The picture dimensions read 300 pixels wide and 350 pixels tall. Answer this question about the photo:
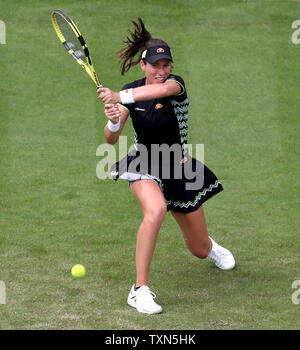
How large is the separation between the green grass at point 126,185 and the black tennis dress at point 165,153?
89 centimetres

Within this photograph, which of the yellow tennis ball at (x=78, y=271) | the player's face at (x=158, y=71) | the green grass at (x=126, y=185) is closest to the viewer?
the green grass at (x=126, y=185)

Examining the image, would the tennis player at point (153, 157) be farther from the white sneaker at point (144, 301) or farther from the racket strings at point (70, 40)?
the racket strings at point (70, 40)

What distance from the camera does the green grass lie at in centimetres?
771

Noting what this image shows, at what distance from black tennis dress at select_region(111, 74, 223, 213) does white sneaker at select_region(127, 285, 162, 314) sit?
992mm

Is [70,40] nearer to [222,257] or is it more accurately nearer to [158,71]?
[158,71]

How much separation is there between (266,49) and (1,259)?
28.5 feet

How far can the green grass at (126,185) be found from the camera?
771 centimetres

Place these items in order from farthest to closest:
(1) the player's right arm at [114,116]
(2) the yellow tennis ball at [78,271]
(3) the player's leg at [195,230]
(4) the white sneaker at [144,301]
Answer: (3) the player's leg at [195,230] → (2) the yellow tennis ball at [78,271] → (1) the player's right arm at [114,116] → (4) the white sneaker at [144,301]

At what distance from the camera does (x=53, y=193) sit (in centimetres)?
1096

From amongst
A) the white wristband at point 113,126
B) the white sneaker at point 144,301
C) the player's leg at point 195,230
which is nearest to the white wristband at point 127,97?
the white wristband at point 113,126

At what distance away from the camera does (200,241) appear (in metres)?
8.41

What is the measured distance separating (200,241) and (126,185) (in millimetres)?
3211
